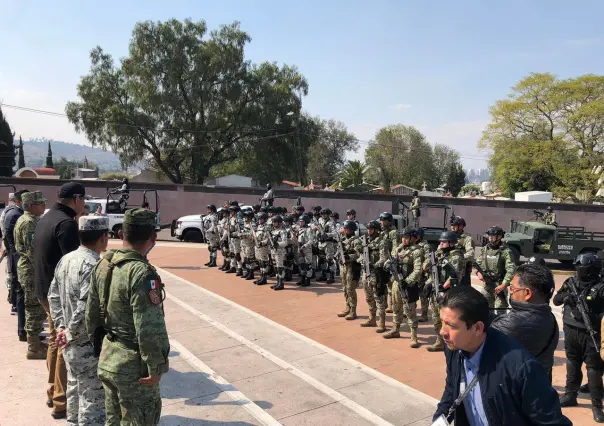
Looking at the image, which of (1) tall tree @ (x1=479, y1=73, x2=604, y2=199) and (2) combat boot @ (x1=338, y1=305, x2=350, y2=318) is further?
(1) tall tree @ (x1=479, y1=73, x2=604, y2=199)

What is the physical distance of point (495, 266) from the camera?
23.1 feet

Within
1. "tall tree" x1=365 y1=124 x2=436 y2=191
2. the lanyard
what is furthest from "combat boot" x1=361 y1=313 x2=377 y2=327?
"tall tree" x1=365 y1=124 x2=436 y2=191

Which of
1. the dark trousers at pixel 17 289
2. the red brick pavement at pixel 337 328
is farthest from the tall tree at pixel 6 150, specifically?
the dark trousers at pixel 17 289

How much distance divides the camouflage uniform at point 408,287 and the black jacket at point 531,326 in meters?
4.02

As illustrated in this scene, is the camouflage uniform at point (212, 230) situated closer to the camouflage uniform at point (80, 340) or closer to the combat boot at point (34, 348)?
the combat boot at point (34, 348)

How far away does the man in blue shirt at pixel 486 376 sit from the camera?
2.02m

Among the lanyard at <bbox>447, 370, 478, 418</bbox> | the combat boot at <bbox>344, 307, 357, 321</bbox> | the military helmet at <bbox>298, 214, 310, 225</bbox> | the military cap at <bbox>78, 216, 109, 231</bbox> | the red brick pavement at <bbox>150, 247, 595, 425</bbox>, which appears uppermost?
the military cap at <bbox>78, 216, 109, 231</bbox>

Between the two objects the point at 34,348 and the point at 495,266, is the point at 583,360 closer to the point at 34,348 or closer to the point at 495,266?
the point at 495,266

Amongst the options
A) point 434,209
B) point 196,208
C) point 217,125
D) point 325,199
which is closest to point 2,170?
point 217,125

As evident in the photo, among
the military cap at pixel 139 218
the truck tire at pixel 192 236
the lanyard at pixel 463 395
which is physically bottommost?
the truck tire at pixel 192 236

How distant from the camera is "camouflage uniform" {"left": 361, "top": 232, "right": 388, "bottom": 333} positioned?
7695 mm

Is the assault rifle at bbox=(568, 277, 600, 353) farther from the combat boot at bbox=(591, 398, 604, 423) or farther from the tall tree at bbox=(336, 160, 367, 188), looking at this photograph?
the tall tree at bbox=(336, 160, 367, 188)

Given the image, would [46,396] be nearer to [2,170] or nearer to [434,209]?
[434,209]

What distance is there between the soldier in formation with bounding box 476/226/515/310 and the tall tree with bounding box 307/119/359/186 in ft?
168
